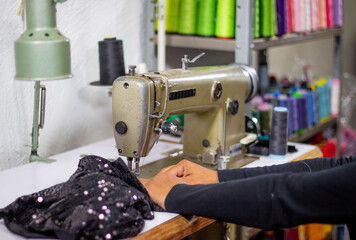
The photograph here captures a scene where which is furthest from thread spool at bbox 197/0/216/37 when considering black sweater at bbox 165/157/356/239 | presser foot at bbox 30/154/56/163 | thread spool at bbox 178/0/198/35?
black sweater at bbox 165/157/356/239

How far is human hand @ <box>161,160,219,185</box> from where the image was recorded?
4.42ft

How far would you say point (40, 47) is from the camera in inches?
48.7

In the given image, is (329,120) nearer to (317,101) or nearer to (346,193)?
(317,101)

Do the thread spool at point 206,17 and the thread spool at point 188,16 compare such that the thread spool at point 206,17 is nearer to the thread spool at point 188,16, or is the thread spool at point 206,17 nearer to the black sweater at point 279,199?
the thread spool at point 188,16

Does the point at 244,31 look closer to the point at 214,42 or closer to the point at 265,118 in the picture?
the point at 214,42

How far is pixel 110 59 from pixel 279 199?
2.98 feet

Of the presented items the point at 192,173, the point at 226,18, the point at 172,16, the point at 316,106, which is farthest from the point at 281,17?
the point at 192,173

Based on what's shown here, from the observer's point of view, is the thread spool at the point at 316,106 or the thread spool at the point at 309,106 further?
the thread spool at the point at 316,106

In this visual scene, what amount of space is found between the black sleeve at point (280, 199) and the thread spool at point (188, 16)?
3.56 feet

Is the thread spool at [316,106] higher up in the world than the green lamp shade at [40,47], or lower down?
lower down

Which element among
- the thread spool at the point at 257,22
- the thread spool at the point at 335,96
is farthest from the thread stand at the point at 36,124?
the thread spool at the point at 335,96

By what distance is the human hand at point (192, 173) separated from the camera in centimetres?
135

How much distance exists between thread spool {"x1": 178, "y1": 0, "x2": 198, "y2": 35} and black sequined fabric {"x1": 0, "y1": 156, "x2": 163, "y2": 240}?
1.06 metres

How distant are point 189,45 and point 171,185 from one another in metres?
1.01
